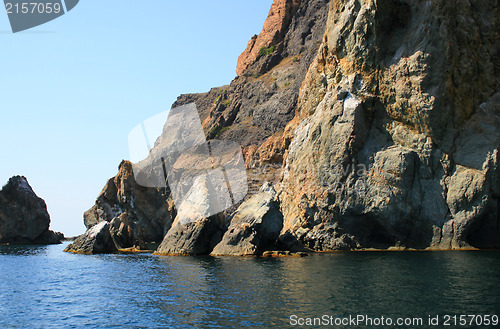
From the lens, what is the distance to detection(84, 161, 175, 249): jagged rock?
97750mm

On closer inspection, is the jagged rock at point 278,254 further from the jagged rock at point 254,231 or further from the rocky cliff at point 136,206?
the rocky cliff at point 136,206

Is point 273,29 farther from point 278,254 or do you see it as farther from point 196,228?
point 278,254

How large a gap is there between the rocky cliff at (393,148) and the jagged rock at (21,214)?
5861 centimetres

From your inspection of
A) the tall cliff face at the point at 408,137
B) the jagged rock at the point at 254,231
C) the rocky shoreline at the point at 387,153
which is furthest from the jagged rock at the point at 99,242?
the tall cliff face at the point at 408,137

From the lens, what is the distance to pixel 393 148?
165ft

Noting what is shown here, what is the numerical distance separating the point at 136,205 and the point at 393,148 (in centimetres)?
6648

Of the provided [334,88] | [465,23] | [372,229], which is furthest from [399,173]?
[465,23]

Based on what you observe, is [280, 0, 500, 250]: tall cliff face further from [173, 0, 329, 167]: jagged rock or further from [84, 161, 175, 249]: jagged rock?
[84, 161, 175, 249]: jagged rock

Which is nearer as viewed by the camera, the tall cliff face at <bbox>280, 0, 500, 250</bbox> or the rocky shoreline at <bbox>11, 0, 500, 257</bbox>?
the rocky shoreline at <bbox>11, 0, 500, 257</bbox>

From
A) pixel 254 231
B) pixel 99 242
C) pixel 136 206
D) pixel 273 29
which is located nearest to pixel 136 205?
pixel 136 206

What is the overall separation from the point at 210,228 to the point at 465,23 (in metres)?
38.4

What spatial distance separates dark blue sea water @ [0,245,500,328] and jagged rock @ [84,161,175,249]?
60.8 metres

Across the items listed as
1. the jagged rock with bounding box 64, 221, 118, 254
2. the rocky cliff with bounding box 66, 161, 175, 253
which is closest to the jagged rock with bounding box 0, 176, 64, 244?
the rocky cliff with bounding box 66, 161, 175, 253

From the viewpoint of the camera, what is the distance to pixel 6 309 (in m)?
21.7
